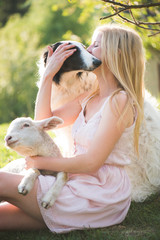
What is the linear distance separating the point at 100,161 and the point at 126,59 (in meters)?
0.81

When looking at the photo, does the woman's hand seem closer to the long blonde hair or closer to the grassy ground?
the long blonde hair

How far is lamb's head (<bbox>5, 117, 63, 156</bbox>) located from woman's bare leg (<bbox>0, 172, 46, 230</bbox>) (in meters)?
0.19

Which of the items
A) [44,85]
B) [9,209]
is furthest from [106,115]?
[9,209]

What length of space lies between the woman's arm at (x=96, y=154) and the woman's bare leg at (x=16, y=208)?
194 mm

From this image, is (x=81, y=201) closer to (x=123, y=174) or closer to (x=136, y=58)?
(x=123, y=174)

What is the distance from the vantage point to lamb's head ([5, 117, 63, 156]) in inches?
102

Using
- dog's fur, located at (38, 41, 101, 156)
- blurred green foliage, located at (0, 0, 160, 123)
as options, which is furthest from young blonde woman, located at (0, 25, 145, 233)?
blurred green foliage, located at (0, 0, 160, 123)

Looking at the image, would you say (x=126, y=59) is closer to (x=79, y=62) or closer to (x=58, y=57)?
(x=79, y=62)

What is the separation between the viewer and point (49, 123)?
277cm

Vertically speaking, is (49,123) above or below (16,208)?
above

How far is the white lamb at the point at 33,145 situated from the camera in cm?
248

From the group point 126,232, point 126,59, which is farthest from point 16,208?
point 126,59

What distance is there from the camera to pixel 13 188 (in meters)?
2.54

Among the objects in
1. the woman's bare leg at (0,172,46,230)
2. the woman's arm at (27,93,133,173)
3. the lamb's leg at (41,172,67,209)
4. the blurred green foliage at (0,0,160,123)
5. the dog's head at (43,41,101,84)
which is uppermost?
the dog's head at (43,41,101,84)
